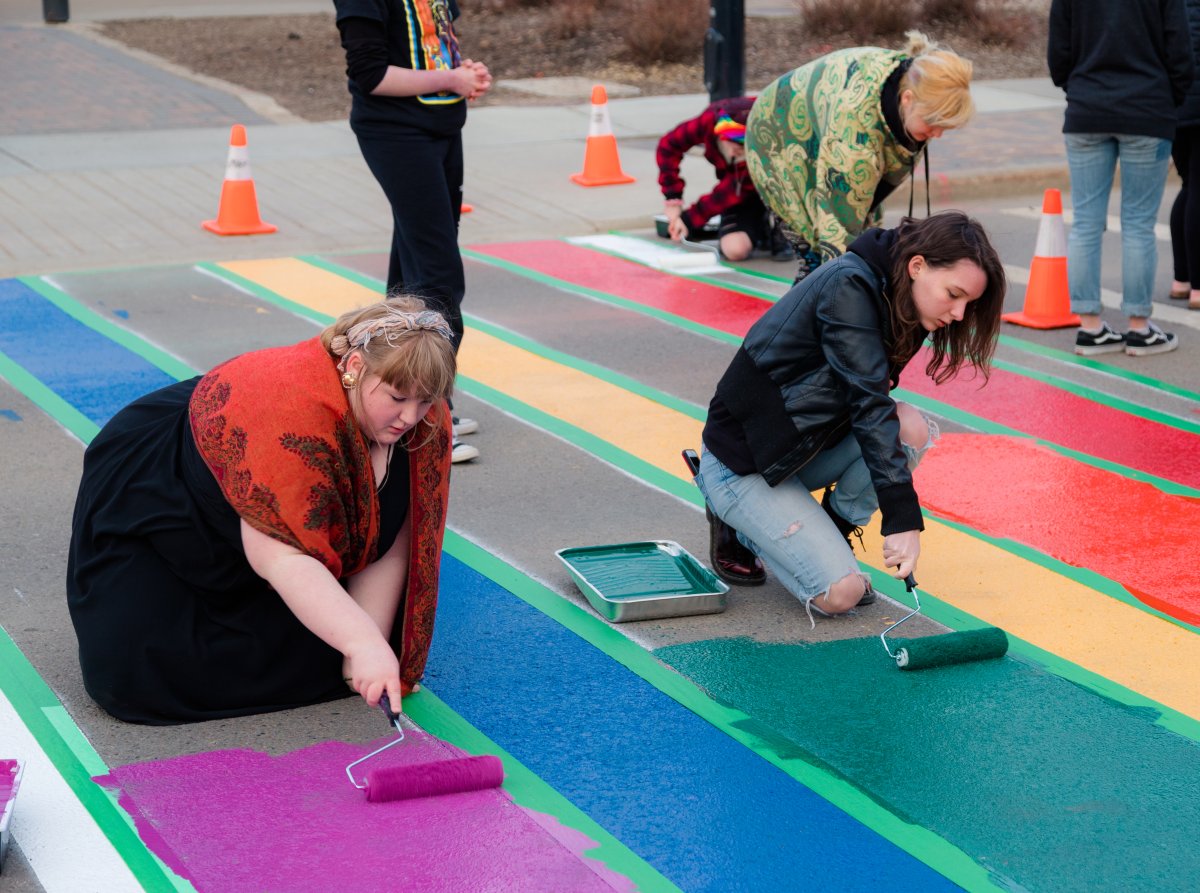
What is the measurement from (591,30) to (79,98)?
6.41 metres

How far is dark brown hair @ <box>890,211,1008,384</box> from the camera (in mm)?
4305

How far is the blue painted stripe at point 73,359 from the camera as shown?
673cm

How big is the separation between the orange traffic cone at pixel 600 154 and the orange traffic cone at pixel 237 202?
2579mm

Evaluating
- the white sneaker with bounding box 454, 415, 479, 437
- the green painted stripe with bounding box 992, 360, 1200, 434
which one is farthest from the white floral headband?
the green painted stripe with bounding box 992, 360, 1200, 434

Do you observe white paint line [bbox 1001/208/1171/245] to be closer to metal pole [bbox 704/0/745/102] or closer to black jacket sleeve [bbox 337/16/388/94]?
metal pole [bbox 704/0/745/102]

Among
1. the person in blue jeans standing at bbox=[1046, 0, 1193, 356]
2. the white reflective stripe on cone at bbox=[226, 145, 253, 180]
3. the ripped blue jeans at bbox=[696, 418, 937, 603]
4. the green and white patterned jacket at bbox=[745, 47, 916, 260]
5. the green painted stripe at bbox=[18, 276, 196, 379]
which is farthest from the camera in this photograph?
the white reflective stripe on cone at bbox=[226, 145, 253, 180]

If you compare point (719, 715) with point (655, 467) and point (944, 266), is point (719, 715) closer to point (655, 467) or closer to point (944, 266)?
point (944, 266)

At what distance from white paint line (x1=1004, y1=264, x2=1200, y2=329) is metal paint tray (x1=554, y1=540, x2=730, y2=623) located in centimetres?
394

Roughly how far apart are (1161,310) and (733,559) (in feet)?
15.2

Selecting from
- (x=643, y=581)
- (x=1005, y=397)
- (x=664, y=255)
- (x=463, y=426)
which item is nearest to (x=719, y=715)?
(x=643, y=581)

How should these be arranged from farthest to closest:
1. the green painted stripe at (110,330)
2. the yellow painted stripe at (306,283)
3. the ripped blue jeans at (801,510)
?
1. the yellow painted stripe at (306,283)
2. the green painted stripe at (110,330)
3. the ripped blue jeans at (801,510)

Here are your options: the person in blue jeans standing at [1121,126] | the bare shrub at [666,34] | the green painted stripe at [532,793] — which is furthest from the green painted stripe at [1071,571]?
the bare shrub at [666,34]

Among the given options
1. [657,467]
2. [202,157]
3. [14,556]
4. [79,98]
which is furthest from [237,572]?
[79,98]

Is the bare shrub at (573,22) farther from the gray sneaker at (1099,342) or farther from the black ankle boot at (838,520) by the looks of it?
the black ankle boot at (838,520)
